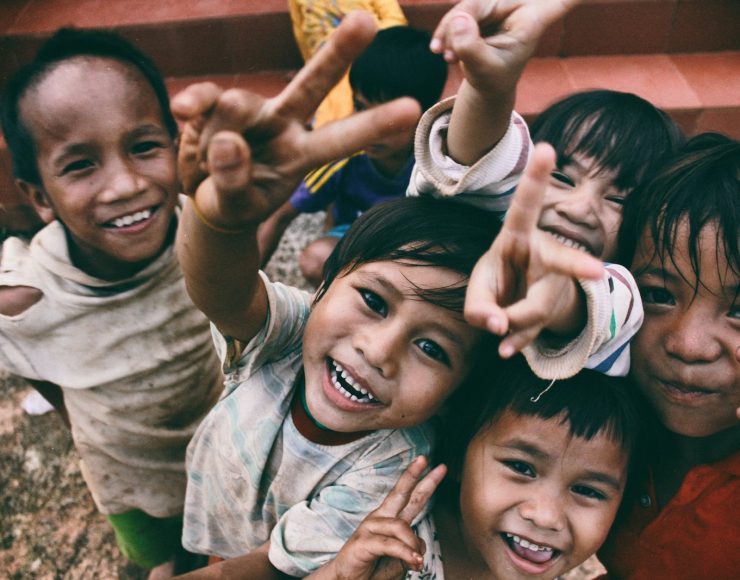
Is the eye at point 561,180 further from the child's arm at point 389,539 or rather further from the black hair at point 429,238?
the child's arm at point 389,539

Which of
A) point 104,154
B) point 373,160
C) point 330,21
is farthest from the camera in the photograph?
point 330,21

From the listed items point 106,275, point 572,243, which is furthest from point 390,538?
point 106,275

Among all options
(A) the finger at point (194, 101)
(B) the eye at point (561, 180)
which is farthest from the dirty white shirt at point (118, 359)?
(B) the eye at point (561, 180)

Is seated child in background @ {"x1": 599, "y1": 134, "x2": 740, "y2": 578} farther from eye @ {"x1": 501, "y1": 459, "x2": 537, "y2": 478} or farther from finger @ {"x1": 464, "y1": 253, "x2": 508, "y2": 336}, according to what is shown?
finger @ {"x1": 464, "y1": 253, "x2": 508, "y2": 336}

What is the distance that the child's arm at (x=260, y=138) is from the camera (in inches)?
29.7

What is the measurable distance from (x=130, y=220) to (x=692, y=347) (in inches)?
46.0

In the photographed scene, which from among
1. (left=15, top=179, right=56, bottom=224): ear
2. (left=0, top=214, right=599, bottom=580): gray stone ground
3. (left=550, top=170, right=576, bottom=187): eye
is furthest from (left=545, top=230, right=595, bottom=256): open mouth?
(left=0, top=214, right=599, bottom=580): gray stone ground

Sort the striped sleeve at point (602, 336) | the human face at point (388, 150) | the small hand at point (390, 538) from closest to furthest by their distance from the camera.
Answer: the striped sleeve at point (602, 336) < the small hand at point (390, 538) < the human face at point (388, 150)

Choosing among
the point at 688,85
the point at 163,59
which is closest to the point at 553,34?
the point at 688,85

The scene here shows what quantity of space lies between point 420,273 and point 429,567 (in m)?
0.62

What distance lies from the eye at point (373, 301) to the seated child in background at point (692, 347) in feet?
1.60

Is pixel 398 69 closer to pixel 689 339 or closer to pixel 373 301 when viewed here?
pixel 373 301

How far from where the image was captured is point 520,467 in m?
1.19

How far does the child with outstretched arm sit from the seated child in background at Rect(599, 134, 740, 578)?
0.32 metres
